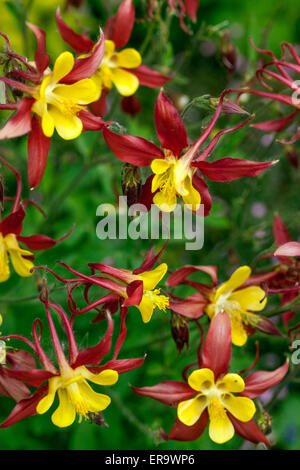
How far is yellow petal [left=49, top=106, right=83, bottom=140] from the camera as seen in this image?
1444mm

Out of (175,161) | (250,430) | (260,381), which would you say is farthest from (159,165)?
(250,430)

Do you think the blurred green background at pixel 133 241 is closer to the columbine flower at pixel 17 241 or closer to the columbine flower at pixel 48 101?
the columbine flower at pixel 17 241

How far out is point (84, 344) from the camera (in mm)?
1695

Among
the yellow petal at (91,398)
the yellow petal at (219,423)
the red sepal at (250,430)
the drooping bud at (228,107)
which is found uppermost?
the drooping bud at (228,107)

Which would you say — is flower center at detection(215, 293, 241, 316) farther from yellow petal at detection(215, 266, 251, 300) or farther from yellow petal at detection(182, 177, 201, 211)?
yellow petal at detection(182, 177, 201, 211)

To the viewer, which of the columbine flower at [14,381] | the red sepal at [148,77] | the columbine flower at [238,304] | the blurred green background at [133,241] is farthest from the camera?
the blurred green background at [133,241]

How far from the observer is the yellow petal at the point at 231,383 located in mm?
1458

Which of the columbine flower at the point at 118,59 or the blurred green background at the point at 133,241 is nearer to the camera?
the columbine flower at the point at 118,59

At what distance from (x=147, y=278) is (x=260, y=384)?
0.41 metres

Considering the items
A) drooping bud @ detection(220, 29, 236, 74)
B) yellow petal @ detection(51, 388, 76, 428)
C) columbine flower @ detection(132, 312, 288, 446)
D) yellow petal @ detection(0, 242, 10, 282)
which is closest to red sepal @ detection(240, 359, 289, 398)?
columbine flower @ detection(132, 312, 288, 446)

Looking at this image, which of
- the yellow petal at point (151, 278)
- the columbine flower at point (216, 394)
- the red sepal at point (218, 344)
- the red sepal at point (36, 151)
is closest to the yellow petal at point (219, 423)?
the columbine flower at point (216, 394)

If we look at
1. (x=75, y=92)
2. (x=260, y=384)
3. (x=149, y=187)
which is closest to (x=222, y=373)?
(x=260, y=384)

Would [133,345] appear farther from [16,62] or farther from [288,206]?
[16,62]

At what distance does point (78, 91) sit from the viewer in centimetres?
146
